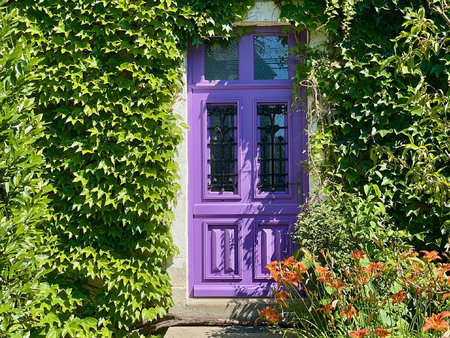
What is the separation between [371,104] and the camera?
4176 mm

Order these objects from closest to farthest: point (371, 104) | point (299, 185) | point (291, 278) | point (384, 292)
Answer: point (291, 278), point (384, 292), point (371, 104), point (299, 185)

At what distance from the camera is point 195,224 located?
4.50 m

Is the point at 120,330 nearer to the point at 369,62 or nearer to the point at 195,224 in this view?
the point at 195,224

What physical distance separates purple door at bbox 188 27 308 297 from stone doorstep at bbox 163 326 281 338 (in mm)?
336

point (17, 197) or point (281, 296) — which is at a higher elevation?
point (17, 197)

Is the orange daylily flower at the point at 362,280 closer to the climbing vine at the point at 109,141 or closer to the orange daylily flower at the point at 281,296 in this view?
the orange daylily flower at the point at 281,296

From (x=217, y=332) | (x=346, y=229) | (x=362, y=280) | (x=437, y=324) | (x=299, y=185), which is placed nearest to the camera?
(x=437, y=324)

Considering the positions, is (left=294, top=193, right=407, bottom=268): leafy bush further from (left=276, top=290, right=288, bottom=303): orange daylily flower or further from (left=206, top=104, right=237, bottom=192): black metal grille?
(left=206, top=104, right=237, bottom=192): black metal grille

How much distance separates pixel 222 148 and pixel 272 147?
1.65 feet

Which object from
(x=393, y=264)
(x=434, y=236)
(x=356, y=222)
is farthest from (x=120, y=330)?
(x=434, y=236)

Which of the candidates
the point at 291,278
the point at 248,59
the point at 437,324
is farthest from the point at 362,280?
the point at 248,59

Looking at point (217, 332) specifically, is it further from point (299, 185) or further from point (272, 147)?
point (272, 147)

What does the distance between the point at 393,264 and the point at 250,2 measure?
9.36 ft

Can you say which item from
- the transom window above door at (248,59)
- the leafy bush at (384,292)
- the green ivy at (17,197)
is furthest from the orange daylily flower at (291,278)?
the transom window above door at (248,59)
